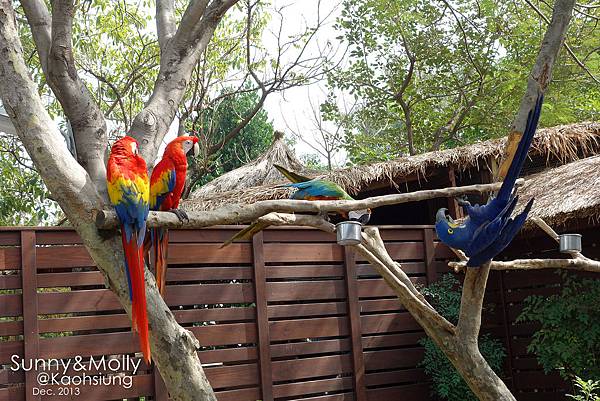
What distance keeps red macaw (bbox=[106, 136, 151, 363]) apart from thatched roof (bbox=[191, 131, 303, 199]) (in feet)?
16.5

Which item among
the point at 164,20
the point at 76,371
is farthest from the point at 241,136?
the point at 164,20

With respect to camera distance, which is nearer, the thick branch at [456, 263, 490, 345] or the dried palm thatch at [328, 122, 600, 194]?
the thick branch at [456, 263, 490, 345]

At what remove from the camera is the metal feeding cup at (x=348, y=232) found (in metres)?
3.61

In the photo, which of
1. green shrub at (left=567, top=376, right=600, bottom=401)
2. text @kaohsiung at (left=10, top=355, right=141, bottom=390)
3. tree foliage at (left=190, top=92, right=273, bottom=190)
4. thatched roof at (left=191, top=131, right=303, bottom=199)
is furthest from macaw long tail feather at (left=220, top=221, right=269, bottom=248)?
tree foliage at (left=190, top=92, right=273, bottom=190)

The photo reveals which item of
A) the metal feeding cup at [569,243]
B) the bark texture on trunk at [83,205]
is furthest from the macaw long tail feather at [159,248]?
the metal feeding cup at [569,243]

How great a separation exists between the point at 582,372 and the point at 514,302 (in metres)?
0.88

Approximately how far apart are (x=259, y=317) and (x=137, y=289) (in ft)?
8.18

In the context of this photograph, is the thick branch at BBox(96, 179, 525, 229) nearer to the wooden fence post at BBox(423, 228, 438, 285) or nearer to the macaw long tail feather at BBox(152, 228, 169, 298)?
the macaw long tail feather at BBox(152, 228, 169, 298)

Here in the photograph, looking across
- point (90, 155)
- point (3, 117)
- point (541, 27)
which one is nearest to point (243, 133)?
point (541, 27)

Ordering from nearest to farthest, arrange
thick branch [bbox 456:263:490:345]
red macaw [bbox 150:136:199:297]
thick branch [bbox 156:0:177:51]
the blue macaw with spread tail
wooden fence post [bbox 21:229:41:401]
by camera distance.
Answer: the blue macaw with spread tail → thick branch [bbox 456:263:490:345] → red macaw [bbox 150:136:199:297] → thick branch [bbox 156:0:177:51] → wooden fence post [bbox 21:229:41:401]

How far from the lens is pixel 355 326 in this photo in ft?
18.5

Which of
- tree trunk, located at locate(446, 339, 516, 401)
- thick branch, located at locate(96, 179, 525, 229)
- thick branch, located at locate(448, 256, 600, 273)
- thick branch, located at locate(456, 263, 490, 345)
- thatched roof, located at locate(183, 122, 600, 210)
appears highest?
thatched roof, located at locate(183, 122, 600, 210)

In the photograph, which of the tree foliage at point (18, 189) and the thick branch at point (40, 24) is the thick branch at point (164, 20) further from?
the tree foliage at point (18, 189)

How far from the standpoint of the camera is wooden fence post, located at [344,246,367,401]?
5.58m
